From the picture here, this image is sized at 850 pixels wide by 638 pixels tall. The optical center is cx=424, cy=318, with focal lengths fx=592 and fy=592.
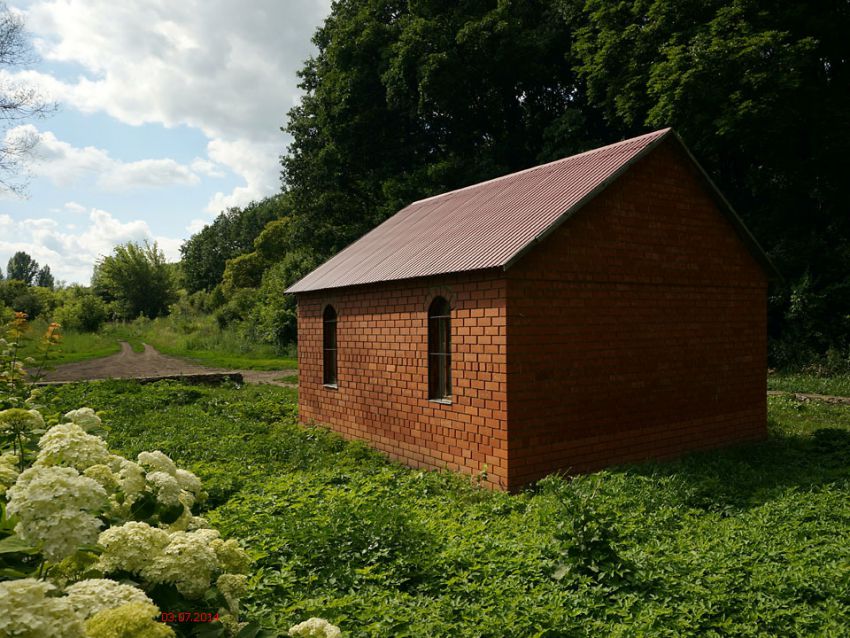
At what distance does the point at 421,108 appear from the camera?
84.9 feet

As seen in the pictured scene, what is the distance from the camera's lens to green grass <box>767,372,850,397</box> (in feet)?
59.9

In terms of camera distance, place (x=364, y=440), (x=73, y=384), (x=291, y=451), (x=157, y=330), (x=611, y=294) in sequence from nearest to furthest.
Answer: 1. (x=611, y=294)
2. (x=291, y=451)
3. (x=364, y=440)
4. (x=73, y=384)
5. (x=157, y=330)

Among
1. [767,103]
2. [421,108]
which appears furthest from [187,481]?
[421,108]

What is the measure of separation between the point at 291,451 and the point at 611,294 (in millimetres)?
6343

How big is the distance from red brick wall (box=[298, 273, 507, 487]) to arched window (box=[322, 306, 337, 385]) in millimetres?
135

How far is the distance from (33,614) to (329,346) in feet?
40.3

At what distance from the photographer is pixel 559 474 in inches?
358

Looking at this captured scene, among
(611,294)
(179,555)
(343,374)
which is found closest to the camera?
(179,555)

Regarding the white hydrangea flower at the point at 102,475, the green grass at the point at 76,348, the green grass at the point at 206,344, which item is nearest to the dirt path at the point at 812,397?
the white hydrangea flower at the point at 102,475

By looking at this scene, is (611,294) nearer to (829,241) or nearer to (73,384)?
(73,384)

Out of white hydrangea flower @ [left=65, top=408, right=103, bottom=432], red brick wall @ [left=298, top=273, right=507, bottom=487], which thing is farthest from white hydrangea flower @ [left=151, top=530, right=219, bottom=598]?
red brick wall @ [left=298, top=273, right=507, bottom=487]

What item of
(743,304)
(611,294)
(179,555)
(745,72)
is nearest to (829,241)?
(745,72)

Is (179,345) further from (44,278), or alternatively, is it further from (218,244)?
(44,278)

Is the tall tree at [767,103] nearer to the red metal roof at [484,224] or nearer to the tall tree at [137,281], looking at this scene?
the red metal roof at [484,224]
